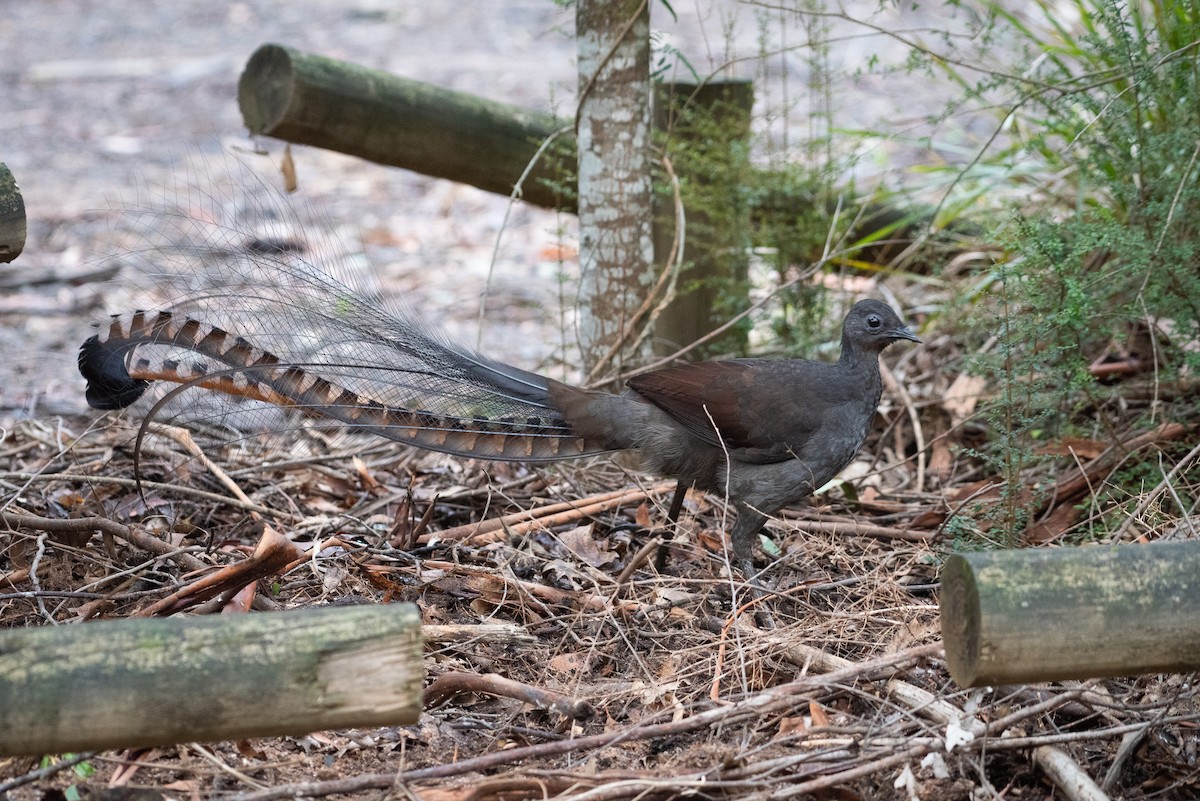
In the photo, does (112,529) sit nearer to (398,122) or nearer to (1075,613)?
(398,122)

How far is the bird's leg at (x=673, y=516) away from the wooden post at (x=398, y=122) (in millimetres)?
1319

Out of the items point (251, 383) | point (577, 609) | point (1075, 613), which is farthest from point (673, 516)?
point (1075, 613)

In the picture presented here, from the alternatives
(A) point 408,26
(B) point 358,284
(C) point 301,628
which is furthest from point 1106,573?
(A) point 408,26

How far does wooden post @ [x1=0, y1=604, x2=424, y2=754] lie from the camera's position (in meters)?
1.86

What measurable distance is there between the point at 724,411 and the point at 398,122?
1.98 meters

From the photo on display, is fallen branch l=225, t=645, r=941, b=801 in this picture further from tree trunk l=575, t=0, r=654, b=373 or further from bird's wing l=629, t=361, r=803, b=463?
tree trunk l=575, t=0, r=654, b=373

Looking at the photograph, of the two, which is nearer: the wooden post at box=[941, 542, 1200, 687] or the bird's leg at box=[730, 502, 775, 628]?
the wooden post at box=[941, 542, 1200, 687]

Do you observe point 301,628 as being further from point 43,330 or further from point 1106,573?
point 43,330

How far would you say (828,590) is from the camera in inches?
141

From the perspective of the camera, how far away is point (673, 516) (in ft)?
12.9

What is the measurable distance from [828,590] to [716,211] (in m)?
1.86

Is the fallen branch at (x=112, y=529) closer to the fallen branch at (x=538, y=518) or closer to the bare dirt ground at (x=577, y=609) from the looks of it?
the bare dirt ground at (x=577, y=609)

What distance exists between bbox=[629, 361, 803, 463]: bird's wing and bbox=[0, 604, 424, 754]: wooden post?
6.11 feet

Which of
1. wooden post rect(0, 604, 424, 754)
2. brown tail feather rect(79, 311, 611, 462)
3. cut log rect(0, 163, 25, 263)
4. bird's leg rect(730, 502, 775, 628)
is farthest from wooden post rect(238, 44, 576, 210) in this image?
wooden post rect(0, 604, 424, 754)
